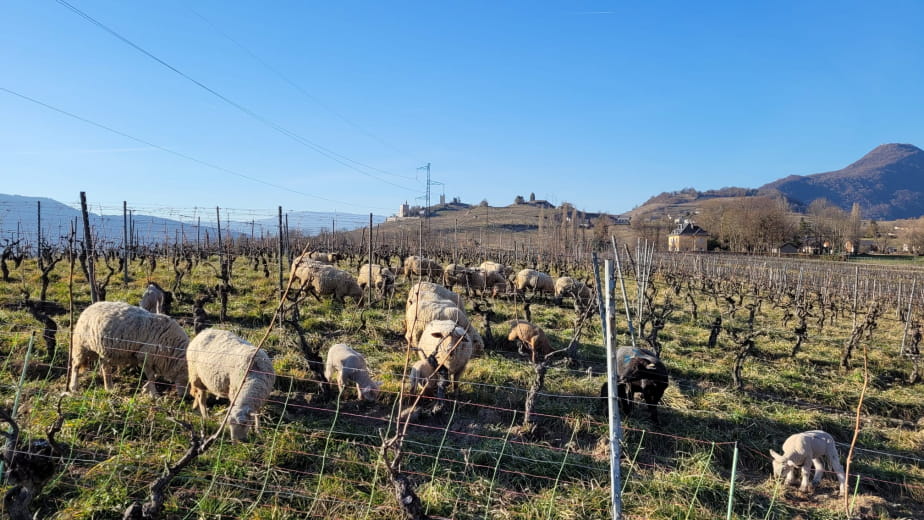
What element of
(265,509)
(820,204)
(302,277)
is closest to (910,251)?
(820,204)

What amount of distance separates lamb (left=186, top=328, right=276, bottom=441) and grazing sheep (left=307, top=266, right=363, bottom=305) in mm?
8430

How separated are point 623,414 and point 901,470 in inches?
142

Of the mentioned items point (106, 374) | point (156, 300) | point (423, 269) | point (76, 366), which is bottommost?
point (106, 374)

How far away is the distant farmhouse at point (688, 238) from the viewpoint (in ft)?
200

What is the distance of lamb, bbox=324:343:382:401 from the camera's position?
21.1ft

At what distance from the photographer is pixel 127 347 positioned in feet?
20.1

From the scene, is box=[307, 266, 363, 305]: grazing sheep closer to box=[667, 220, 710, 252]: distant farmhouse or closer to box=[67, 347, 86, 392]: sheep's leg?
box=[67, 347, 86, 392]: sheep's leg

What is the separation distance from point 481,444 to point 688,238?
213 ft

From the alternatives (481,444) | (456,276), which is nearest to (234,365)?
(481,444)

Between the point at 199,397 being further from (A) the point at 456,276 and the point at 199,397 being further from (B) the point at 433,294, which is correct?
(A) the point at 456,276

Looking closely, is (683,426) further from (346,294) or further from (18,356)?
(346,294)

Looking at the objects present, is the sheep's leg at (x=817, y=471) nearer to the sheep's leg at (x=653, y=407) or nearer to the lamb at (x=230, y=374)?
the sheep's leg at (x=653, y=407)

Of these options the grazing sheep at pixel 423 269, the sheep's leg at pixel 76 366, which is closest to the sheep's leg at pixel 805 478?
the sheep's leg at pixel 76 366

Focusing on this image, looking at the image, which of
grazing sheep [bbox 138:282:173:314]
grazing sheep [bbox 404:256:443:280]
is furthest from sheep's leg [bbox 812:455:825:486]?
grazing sheep [bbox 404:256:443:280]
